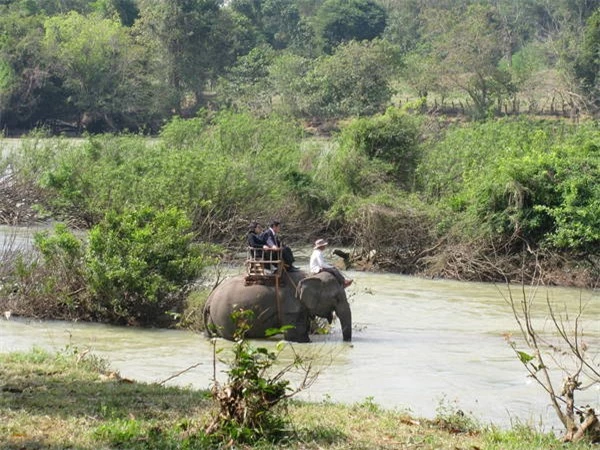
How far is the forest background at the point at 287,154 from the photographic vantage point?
25312 mm

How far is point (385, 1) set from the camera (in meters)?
98.5

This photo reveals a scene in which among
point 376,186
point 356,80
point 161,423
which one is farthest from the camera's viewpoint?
point 356,80

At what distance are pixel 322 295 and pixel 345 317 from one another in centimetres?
55

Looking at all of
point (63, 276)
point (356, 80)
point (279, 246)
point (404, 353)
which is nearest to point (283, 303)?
point (279, 246)

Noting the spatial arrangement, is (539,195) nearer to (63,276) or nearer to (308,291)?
(308,291)

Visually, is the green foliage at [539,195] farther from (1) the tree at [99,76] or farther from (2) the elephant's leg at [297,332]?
(1) the tree at [99,76]

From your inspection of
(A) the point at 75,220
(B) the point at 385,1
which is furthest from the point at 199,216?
(B) the point at 385,1

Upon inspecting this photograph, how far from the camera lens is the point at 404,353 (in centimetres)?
1702

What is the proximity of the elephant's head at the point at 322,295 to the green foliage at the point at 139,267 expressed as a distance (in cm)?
241

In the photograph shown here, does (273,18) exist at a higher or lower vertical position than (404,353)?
higher

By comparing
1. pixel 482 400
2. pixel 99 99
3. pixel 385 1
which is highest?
pixel 385 1

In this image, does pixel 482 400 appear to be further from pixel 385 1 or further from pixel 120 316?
pixel 385 1

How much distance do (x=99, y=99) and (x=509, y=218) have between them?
4579 cm

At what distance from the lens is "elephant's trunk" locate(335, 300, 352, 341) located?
683 inches
